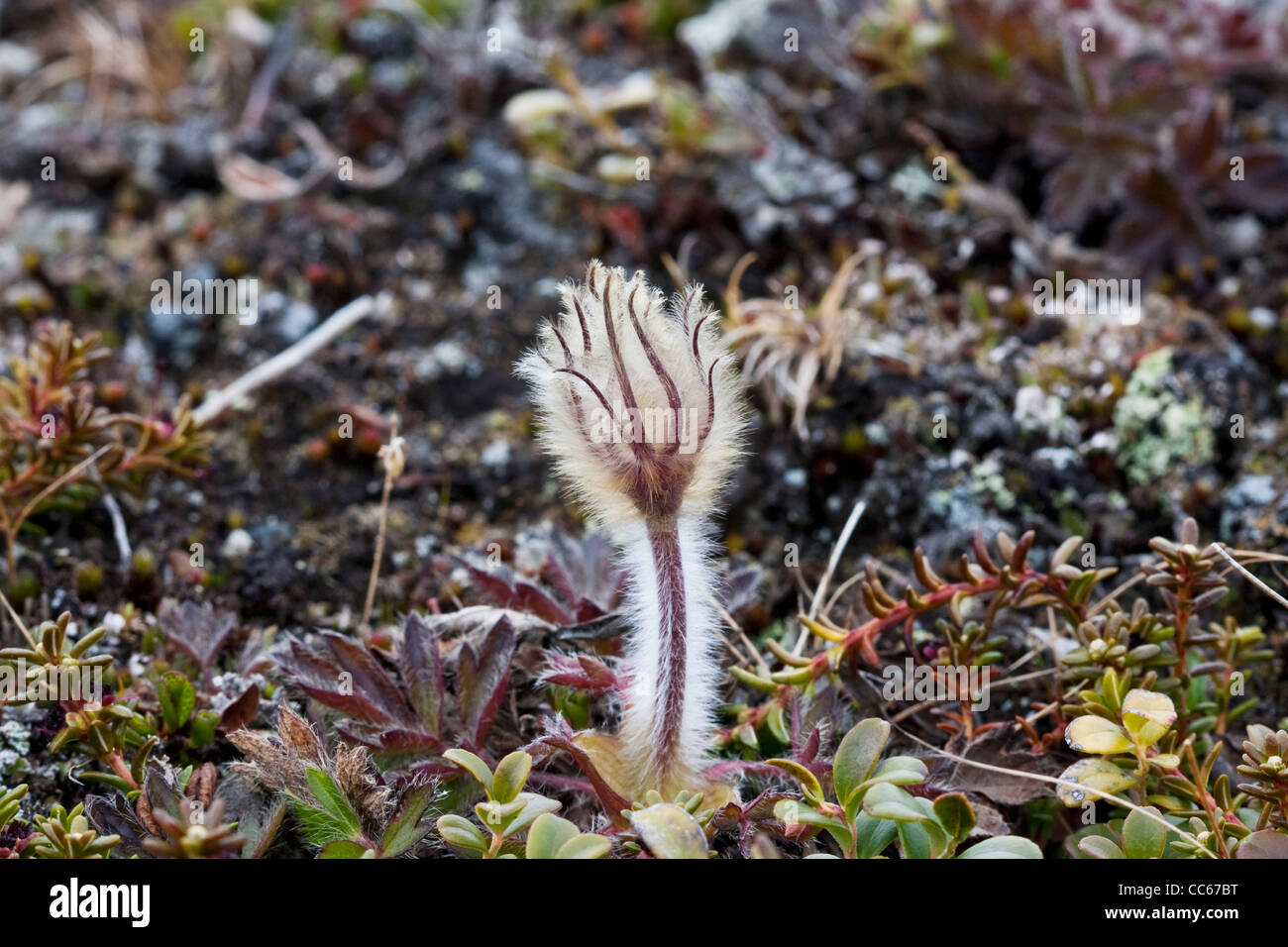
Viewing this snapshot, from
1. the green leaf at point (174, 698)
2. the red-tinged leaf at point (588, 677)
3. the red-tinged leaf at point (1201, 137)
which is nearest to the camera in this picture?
the red-tinged leaf at point (588, 677)

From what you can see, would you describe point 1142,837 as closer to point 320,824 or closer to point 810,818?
point 810,818

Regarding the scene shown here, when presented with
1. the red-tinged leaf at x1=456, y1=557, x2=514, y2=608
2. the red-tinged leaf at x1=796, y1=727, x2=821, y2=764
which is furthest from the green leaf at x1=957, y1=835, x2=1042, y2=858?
the red-tinged leaf at x1=456, y1=557, x2=514, y2=608

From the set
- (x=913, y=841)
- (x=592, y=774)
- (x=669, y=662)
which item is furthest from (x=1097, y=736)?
(x=592, y=774)

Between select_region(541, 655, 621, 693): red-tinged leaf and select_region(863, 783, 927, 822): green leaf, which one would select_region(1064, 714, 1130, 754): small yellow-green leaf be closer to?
select_region(863, 783, 927, 822): green leaf

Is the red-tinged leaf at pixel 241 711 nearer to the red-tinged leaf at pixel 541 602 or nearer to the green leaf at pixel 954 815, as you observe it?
the red-tinged leaf at pixel 541 602

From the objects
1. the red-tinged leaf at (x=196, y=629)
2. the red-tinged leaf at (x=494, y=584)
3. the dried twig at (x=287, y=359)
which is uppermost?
the dried twig at (x=287, y=359)

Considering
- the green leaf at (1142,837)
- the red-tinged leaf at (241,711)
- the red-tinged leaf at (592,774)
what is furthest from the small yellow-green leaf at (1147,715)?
the red-tinged leaf at (241,711)
